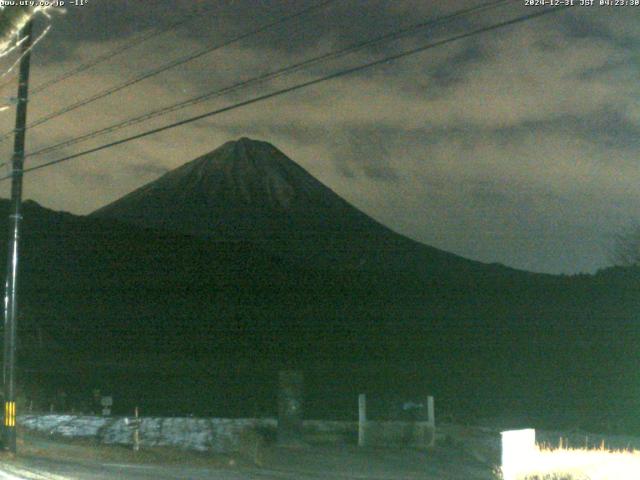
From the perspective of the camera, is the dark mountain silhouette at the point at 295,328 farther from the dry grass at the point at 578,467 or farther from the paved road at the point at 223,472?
the dry grass at the point at 578,467

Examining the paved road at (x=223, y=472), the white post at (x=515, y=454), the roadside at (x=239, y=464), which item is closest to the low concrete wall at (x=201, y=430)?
the roadside at (x=239, y=464)

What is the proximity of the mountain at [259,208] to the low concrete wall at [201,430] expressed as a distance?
96.0m

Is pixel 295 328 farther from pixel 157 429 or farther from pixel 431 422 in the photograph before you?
pixel 431 422

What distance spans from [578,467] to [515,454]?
1451mm

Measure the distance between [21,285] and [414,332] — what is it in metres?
30.8

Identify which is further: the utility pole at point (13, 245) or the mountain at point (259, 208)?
the mountain at point (259, 208)

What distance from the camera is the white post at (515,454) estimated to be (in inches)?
570

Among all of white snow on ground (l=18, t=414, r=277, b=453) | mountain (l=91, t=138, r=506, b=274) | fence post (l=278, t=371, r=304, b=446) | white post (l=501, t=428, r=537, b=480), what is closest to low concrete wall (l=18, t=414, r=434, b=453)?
white snow on ground (l=18, t=414, r=277, b=453)

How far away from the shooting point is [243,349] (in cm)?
7431

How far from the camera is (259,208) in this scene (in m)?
164

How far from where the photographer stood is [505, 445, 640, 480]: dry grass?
12.9 meters

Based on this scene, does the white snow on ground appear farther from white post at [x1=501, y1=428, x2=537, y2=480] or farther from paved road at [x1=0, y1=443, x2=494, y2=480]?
white post at [x1=501, y1=428, x2=537, y2=480]

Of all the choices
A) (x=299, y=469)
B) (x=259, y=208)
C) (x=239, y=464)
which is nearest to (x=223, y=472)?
(x=239, y=464)

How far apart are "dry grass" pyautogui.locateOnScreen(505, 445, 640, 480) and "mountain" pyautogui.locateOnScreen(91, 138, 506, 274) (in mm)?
111611
